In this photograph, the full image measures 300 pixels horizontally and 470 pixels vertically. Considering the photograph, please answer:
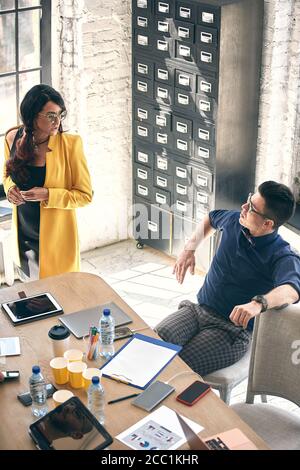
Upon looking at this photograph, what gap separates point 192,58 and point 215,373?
7.55ft

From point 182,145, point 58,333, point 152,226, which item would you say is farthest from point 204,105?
point 58,333

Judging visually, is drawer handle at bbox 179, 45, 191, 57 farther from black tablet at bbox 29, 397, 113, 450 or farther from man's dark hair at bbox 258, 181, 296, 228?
black tablet at bbox 29, 397, 113, 450

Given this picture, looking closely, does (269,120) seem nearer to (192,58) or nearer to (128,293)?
(192,58)

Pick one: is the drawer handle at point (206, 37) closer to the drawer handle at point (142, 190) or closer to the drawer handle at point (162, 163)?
the drawer handle at point (162, 163)

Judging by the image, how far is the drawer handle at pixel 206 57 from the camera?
16.7 feet

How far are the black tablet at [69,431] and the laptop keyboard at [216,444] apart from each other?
35 cm

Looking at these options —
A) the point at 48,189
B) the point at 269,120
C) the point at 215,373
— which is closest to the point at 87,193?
the point at 48,189

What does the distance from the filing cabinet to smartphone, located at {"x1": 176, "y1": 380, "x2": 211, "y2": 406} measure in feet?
7.68

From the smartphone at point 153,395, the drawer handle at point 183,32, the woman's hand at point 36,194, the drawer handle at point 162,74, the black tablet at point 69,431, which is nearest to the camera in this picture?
the black tablet at point 69,431

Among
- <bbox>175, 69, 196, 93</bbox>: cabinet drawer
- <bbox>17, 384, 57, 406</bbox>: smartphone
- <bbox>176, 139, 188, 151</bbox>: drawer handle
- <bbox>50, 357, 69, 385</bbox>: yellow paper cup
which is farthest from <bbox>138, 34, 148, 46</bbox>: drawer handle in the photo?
<bbox>17, 384, 57, 406</bbox>: smartphone

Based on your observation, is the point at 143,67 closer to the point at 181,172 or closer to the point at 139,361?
the point at 181,172

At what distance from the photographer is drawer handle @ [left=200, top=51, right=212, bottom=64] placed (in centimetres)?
510

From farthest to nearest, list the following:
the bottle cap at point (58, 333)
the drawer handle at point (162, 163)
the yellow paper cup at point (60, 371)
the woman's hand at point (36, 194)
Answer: the drawer handle at point (162, 163), the woman's hand at point (36, 194), the bottle cap at point (58, 333), the yellow paper cup at point (60, 371)

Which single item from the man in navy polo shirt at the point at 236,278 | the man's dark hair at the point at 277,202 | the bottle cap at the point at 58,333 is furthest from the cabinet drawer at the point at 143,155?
the bottle cap at the point at 58,333
